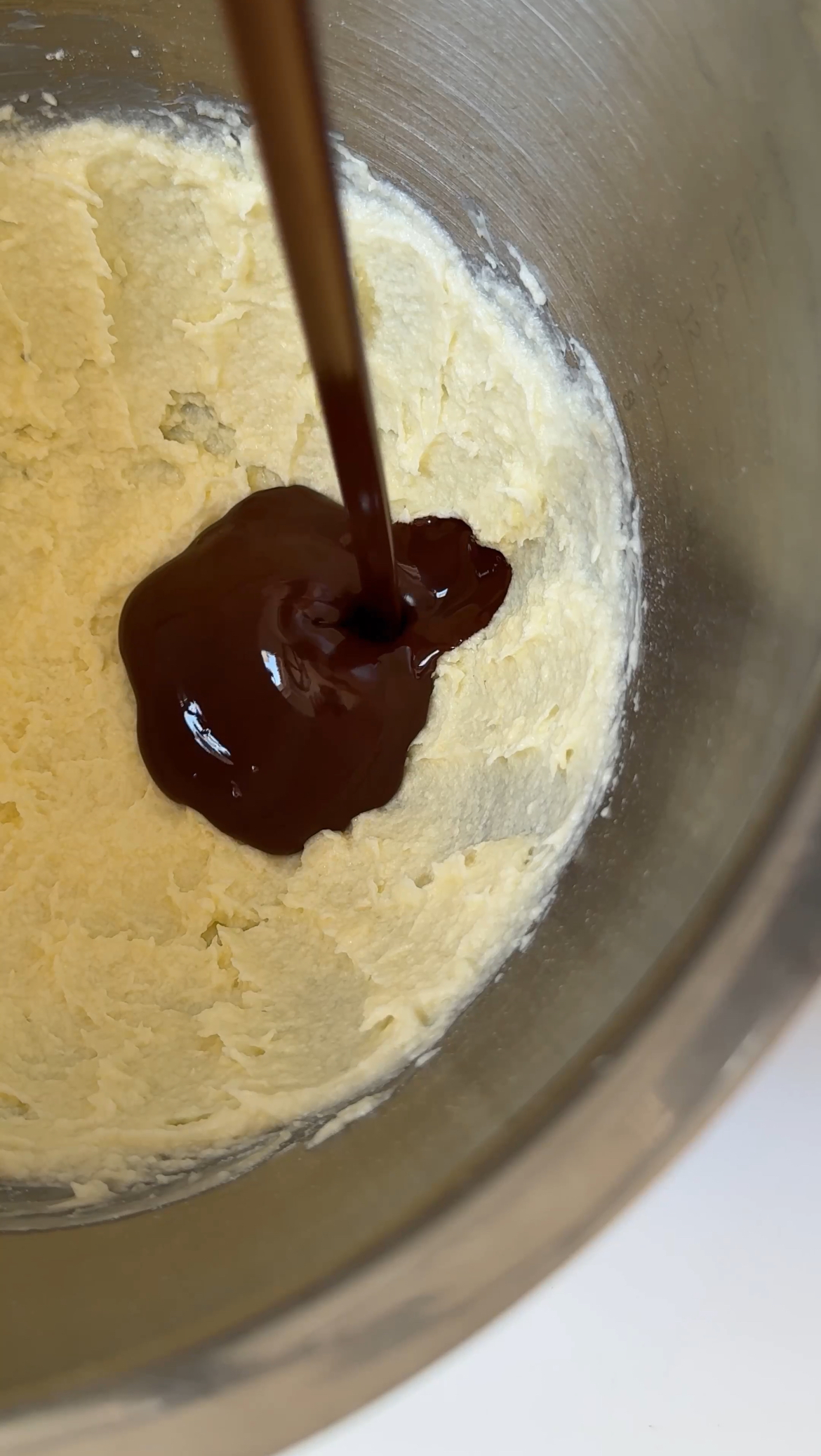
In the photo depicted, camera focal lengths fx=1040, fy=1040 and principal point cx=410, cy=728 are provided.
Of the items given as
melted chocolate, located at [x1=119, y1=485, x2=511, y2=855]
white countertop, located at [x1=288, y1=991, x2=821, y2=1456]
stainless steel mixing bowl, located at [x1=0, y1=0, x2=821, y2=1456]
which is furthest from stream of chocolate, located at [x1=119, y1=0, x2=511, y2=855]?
white countertop, located at [x1=288, y1=991, x2=821, y2=1456]

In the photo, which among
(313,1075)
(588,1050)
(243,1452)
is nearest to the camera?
(243,1452)

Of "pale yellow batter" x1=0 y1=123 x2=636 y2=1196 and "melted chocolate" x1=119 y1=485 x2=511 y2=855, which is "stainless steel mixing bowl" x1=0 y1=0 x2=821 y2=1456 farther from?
"melted chocolate" x1=119 y1=485 x2=511 y2=855

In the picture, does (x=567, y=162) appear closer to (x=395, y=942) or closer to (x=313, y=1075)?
(x=395, y=942)

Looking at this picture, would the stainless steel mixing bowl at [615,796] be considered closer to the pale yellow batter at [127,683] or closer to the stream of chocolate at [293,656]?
the pale yellow batter at [127,683]

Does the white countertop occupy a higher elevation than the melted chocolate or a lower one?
lower

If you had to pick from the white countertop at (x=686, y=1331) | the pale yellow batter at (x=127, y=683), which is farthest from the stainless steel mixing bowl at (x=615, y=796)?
the white countertop at (x=686, y=1331)

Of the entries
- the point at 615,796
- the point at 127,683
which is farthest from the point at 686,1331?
the point at 127,683

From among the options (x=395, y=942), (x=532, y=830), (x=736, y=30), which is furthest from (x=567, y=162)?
(x=395, y=942)

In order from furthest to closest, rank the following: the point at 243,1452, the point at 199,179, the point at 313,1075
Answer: the point at 199,179 < the point at 313,1075 < the point at 243,1452
